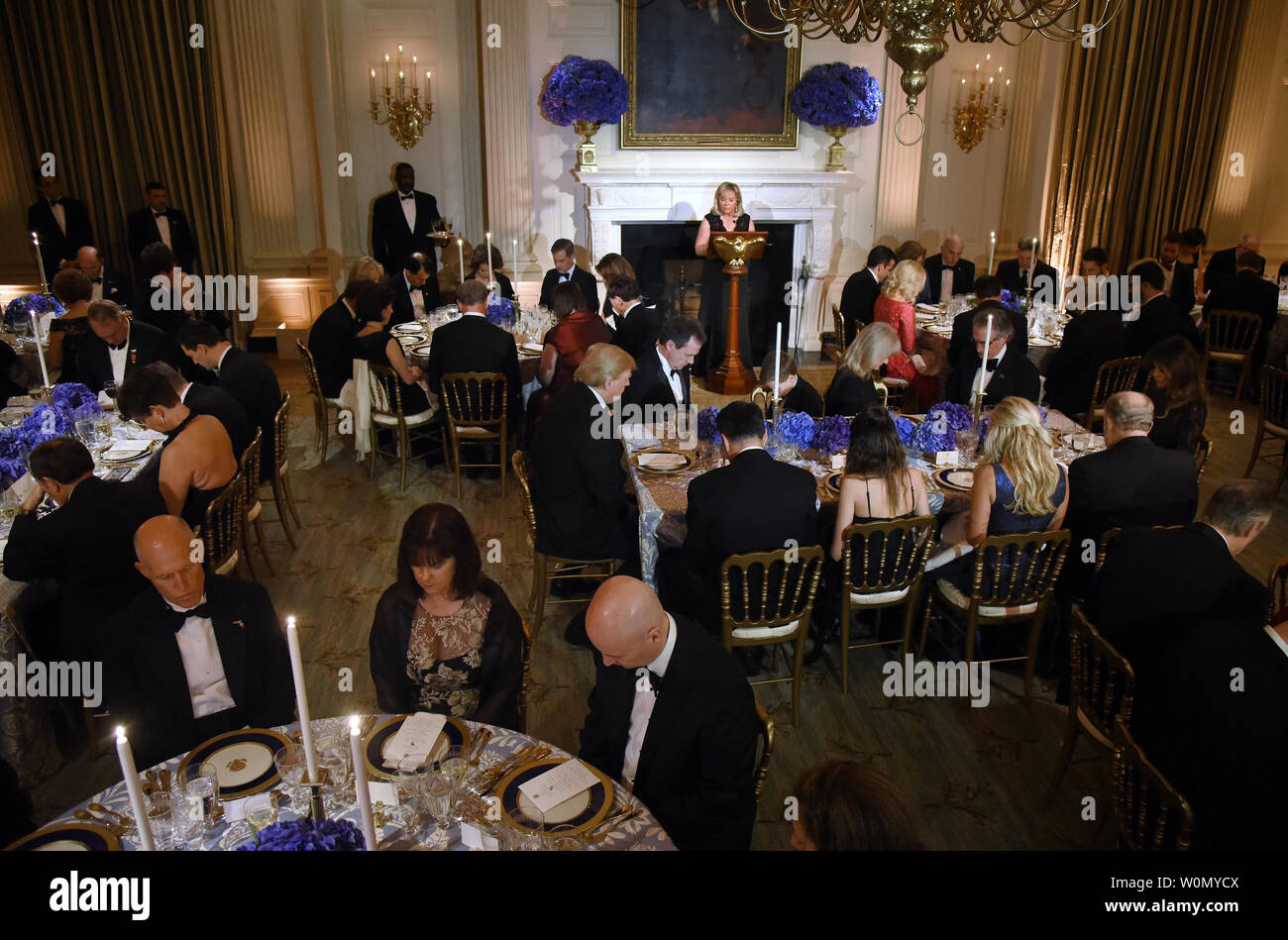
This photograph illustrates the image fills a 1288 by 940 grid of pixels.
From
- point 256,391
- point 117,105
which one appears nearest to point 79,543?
point 256,391

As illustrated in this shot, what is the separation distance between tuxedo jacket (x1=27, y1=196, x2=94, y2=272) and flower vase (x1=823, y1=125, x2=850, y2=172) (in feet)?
22.7

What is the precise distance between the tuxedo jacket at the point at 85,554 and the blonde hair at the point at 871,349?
139 inches

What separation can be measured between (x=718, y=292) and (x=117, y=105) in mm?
5899

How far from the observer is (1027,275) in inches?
338

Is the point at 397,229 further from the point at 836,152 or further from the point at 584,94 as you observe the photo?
the point at 836,152

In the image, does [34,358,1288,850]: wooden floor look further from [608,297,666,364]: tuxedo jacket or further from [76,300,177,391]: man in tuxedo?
[608,297,666,364]: tuxedo jacket

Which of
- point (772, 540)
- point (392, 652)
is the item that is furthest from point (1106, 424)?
point (392, 652)

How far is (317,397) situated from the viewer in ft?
21.9

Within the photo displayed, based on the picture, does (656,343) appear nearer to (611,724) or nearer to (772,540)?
(772,540)

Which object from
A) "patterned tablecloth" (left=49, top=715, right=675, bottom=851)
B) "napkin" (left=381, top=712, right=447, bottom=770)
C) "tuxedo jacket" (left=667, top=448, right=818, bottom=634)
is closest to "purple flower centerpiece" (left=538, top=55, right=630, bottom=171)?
"tuxedo jacket" (left=667, top=448, right=818, bottom=634)

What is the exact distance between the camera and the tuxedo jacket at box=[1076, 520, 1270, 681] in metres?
3.06

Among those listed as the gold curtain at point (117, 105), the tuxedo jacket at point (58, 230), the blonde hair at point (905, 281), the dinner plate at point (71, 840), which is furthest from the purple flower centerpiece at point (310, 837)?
the gold curtain at point (117, 105)

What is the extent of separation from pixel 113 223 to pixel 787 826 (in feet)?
28.7

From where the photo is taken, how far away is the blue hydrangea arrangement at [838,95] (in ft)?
28.3
